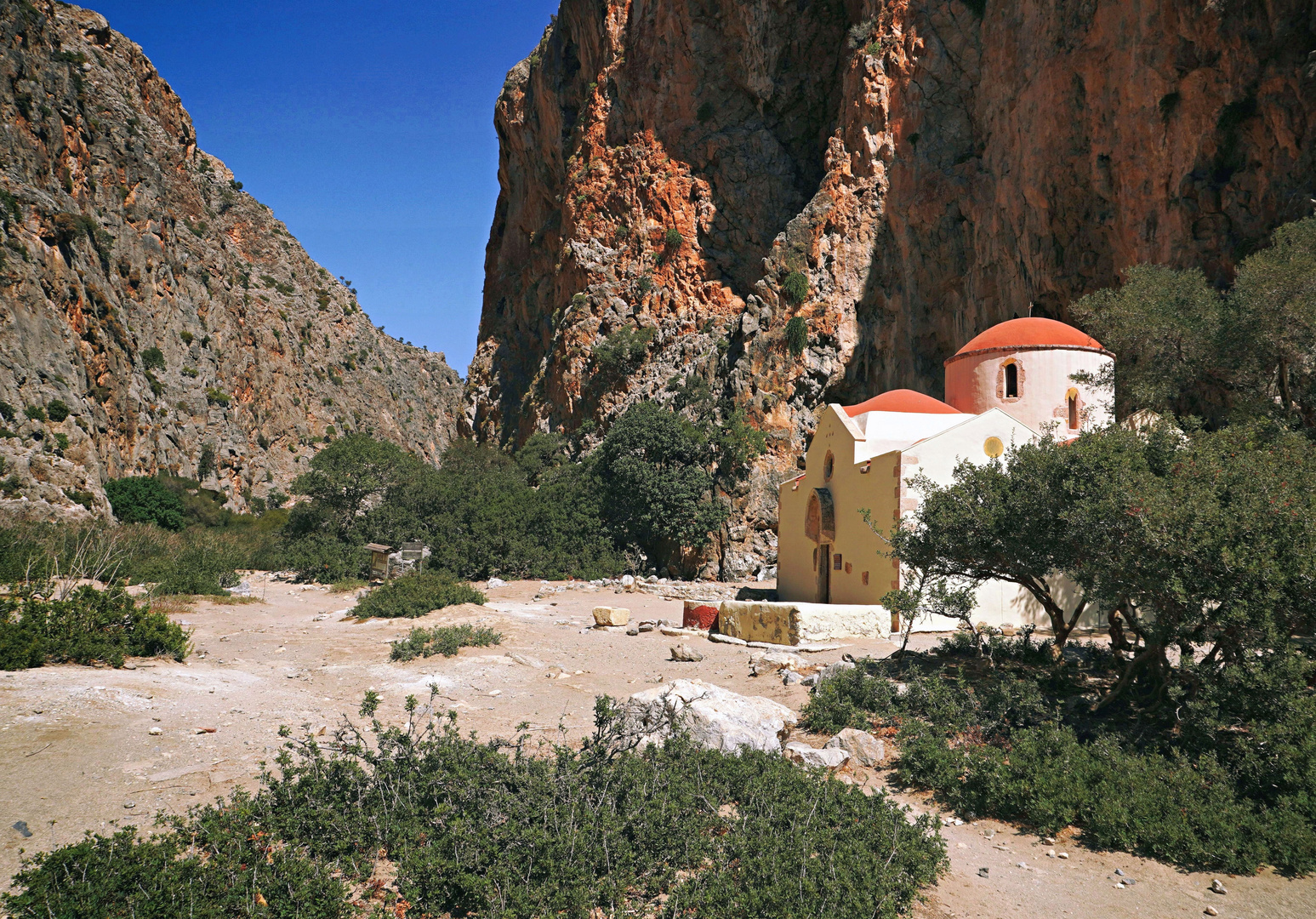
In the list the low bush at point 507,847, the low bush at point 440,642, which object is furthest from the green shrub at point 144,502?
the low bush at point 507,847

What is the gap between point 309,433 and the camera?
5597 cm

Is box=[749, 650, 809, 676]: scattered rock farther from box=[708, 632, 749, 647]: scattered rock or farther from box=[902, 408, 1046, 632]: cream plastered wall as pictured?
box=[902, 408, 1046, 632]: cream plastered wall

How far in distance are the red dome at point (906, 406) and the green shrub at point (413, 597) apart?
11.7 meters

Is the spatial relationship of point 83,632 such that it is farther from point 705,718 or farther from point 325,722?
point 705,718

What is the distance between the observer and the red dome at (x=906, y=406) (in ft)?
70.8

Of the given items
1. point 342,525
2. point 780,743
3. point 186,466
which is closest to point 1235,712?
point 780,743

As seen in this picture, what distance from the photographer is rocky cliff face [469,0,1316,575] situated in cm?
2084

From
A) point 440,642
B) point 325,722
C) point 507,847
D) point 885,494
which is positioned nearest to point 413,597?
point 440,642

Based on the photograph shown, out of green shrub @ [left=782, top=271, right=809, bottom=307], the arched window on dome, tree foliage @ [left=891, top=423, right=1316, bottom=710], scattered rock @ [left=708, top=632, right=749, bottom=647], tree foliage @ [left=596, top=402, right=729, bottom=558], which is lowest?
scattered rock @ [left=708, top=632, right=749, bottom=647]

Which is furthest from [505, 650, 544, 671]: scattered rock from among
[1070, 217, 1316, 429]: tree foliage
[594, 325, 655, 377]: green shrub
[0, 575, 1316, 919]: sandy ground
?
[594, 325, 655, 377]: green shrub

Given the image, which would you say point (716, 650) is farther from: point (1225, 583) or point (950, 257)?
point (950, 257)

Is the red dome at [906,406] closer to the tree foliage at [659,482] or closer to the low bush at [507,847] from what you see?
the tree foliage at [659,482]

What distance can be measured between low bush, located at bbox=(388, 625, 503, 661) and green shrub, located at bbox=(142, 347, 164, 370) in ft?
118

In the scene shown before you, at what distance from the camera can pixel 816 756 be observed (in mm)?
7730
